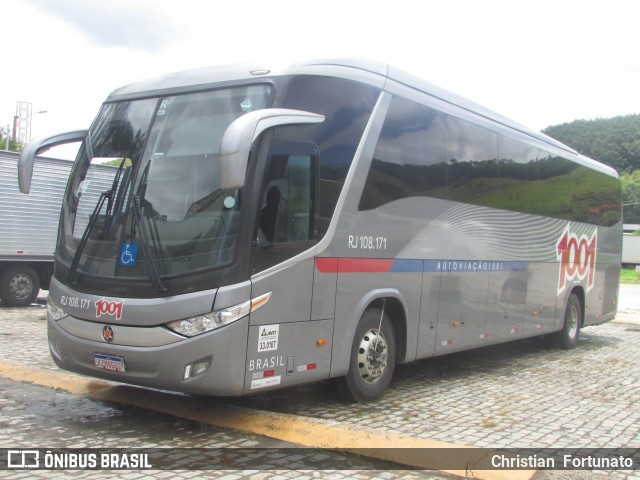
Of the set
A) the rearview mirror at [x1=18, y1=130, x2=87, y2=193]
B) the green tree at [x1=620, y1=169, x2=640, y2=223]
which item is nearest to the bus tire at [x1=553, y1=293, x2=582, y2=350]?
the rearview mirror at [x1=18, y1=130, x2=87, y2=193]

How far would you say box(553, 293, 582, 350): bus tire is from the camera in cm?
1260

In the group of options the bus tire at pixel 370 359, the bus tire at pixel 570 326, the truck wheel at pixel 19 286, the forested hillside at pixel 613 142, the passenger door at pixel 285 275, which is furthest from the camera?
the forested hillside at pixel 613 142

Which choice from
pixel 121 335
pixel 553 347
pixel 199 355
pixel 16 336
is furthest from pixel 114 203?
pixel 553 347

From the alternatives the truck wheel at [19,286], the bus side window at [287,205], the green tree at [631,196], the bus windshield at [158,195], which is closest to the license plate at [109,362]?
the bus windshield at [158,195]

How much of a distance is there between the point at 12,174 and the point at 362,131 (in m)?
10.8

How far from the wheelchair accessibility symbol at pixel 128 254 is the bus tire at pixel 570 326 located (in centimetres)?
899

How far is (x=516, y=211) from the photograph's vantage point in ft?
33.9

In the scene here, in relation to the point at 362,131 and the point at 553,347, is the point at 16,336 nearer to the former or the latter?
the point at 362,131

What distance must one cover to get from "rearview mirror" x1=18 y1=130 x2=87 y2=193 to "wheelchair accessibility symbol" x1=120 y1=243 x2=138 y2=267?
5.05 feet

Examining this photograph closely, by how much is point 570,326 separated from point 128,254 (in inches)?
375

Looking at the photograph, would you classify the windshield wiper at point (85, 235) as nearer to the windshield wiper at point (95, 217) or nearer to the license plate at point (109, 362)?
the windshield wiper at point (95, 217)

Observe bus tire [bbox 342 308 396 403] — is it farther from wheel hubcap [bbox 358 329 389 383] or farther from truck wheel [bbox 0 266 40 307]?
truck wheel [bbox 0 266 40 307]

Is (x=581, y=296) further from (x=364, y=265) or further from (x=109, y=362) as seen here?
(x=109, y=362)

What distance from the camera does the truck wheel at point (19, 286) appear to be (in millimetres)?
15281
